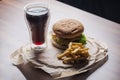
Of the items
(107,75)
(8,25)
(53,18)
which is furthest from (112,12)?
(107,75)

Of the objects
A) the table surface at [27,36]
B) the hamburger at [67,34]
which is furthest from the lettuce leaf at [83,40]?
the table surface at [27,36]

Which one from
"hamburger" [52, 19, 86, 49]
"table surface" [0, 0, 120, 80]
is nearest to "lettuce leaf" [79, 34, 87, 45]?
"hamburger" [52, 19, 86, 49]

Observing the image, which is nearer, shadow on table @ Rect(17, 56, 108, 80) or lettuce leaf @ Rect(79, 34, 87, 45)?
shadow on table @ Rect(17, 56, 108, 80)

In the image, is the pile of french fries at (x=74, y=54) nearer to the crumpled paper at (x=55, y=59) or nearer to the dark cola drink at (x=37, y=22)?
the crumpled paper at (x=55, y=59)

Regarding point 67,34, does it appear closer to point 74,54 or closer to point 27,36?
point 74,54

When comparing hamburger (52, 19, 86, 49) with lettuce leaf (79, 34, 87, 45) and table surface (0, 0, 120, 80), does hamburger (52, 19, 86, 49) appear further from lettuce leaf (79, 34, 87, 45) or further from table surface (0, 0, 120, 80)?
table surface (0, 0, 120, 80)

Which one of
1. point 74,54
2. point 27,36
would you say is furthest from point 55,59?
point 27,36

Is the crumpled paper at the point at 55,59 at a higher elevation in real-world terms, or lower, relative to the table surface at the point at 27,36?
higher
